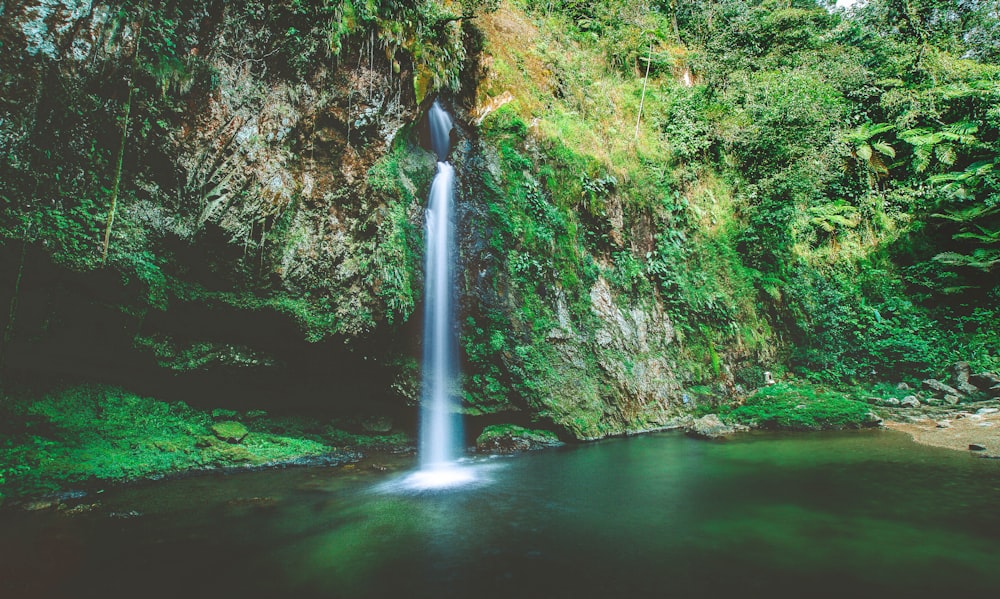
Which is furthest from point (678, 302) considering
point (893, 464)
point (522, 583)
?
point (522, 583)

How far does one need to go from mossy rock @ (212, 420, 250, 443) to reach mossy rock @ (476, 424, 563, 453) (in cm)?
449

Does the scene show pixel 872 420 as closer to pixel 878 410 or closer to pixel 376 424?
pixel 878 410

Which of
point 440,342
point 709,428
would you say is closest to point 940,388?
point 709,428

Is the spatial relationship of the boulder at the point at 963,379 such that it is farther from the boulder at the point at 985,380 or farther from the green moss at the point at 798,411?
the green moss at the point at 798,411

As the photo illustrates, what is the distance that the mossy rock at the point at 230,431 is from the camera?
804 centimetres

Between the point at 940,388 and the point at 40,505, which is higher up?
the point at 940,388

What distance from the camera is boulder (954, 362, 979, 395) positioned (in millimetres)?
10946

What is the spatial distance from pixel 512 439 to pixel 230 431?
537 cm

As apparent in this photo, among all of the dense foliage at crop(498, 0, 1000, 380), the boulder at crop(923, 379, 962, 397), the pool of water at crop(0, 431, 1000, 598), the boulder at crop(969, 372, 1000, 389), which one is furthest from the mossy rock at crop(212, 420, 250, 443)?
the boulder at crop(969, 372, 1000, 389)

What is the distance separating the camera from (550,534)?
461 cm

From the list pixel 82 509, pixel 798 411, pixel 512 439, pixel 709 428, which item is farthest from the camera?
pixel 798 411

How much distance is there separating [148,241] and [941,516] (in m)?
11.5

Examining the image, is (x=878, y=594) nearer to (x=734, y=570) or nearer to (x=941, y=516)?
(x=734, y=570)

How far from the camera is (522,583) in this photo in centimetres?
358
